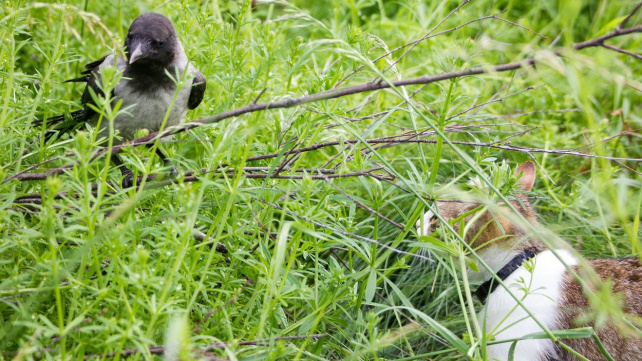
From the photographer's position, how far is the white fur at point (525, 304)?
8.01 feet

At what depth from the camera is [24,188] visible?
7.29 ft

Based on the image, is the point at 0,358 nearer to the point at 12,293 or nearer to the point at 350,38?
the point at 12,293

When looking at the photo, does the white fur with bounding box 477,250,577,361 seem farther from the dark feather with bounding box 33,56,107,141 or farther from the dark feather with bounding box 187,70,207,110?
the dark feather with bounding box 33,56,107,141

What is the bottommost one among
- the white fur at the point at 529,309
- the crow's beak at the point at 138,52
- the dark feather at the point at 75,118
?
the white fur at the point at 529,309

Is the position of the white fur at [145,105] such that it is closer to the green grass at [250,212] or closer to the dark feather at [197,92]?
the dark feather at [197,92]

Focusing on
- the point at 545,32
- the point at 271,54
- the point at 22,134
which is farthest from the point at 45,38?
the point at 545,32


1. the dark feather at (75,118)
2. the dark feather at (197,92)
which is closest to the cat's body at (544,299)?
the dark feather at (197,92)

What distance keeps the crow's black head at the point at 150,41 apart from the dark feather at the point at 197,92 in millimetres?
161

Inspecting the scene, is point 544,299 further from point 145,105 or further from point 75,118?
point 75,118

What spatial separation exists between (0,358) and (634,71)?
160 inches

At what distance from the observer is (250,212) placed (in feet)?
7.61

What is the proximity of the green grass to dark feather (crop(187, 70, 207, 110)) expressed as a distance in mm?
60

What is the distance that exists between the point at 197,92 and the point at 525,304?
165 cm

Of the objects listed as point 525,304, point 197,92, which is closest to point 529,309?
point 525,304
